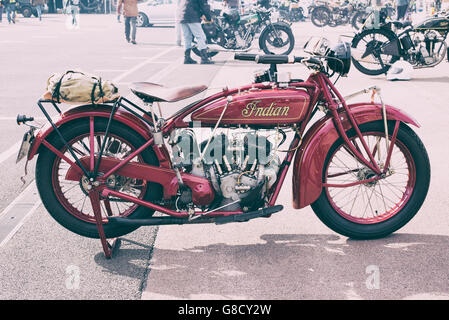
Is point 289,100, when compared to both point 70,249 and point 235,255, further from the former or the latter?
point 70,249

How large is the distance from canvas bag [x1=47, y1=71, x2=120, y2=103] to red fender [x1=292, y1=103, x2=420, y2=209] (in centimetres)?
128

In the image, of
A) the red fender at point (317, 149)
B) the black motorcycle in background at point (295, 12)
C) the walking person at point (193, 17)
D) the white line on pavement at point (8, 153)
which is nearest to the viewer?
the red fender at point (317, 149)

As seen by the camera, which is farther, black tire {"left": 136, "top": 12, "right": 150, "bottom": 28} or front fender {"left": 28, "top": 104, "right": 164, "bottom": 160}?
black tire {"left": 136, "top": 12, "right": 150, "bottom": 28}

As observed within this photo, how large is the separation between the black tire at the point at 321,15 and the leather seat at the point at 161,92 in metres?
26.3

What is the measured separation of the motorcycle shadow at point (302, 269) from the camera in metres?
3.64

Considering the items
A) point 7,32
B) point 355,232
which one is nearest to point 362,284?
point 355,232

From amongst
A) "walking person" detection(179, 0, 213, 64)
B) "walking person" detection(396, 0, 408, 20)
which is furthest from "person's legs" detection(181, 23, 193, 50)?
"walking person" detection(396, 0, 408, 20)

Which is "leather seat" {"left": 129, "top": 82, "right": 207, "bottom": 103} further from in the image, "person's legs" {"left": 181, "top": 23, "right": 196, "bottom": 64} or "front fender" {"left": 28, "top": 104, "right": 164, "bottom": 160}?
"person's legs" {"left": 181, "top": 23, "right": 196, "bottom": 64}

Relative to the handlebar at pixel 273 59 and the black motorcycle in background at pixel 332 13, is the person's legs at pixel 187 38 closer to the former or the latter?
the handlebar at pixel 273 59

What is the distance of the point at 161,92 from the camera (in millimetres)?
3941

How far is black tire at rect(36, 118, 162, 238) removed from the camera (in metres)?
4.03

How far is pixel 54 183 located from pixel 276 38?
12.8 m

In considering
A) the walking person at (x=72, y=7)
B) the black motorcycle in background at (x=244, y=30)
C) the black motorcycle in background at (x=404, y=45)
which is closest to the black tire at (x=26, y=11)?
the walking person at (x=72, y=7)
